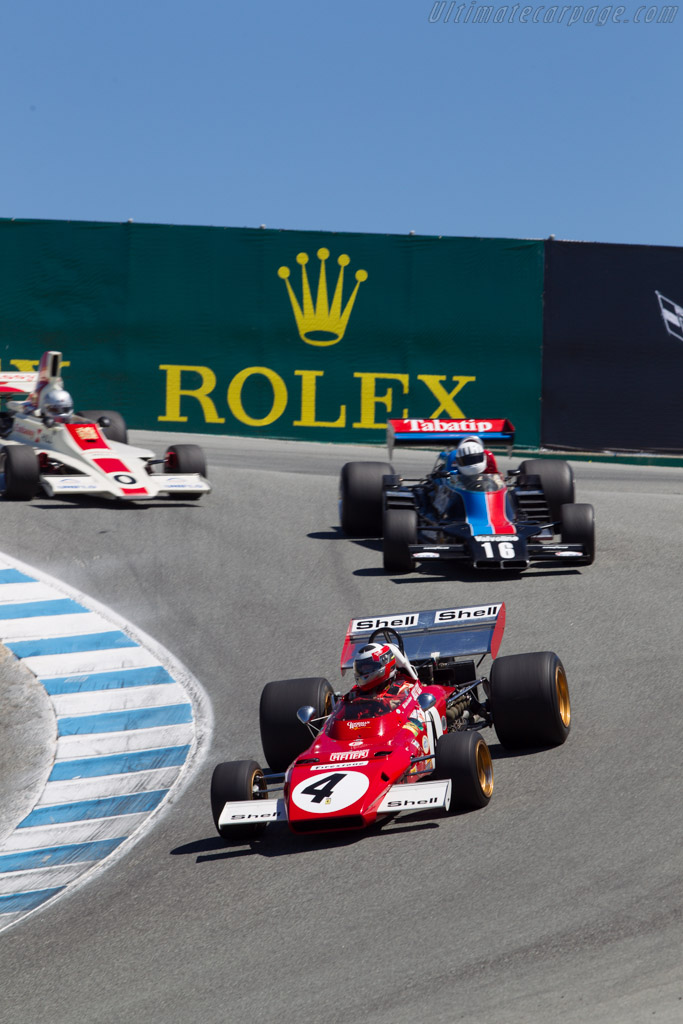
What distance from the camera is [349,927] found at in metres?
5.91

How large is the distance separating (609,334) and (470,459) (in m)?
9.57

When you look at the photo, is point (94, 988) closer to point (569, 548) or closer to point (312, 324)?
point (569, 548)

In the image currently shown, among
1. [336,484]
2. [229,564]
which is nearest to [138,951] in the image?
[229,564]

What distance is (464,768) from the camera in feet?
23.6

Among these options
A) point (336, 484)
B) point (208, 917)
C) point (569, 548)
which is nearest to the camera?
point (208, 917)

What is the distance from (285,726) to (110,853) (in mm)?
1359

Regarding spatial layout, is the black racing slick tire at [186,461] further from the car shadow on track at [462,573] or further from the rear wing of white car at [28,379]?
the car shadow on track at [462,573]

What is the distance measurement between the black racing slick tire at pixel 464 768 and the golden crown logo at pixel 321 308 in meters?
16.1

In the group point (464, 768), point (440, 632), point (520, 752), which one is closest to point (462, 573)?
point (440, 632)

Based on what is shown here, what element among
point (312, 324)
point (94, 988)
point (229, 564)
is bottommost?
point (94, 988)

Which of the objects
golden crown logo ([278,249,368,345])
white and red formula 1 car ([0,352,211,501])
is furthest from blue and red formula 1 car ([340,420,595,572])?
golden crown logo ([278,249,368,345])

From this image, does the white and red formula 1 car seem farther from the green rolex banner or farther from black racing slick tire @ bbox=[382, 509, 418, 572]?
the green rolex banner

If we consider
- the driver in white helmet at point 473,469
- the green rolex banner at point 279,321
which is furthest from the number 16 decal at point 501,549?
the green rolex banner at point 279,321

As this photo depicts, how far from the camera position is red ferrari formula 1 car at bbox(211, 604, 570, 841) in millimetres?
7102
